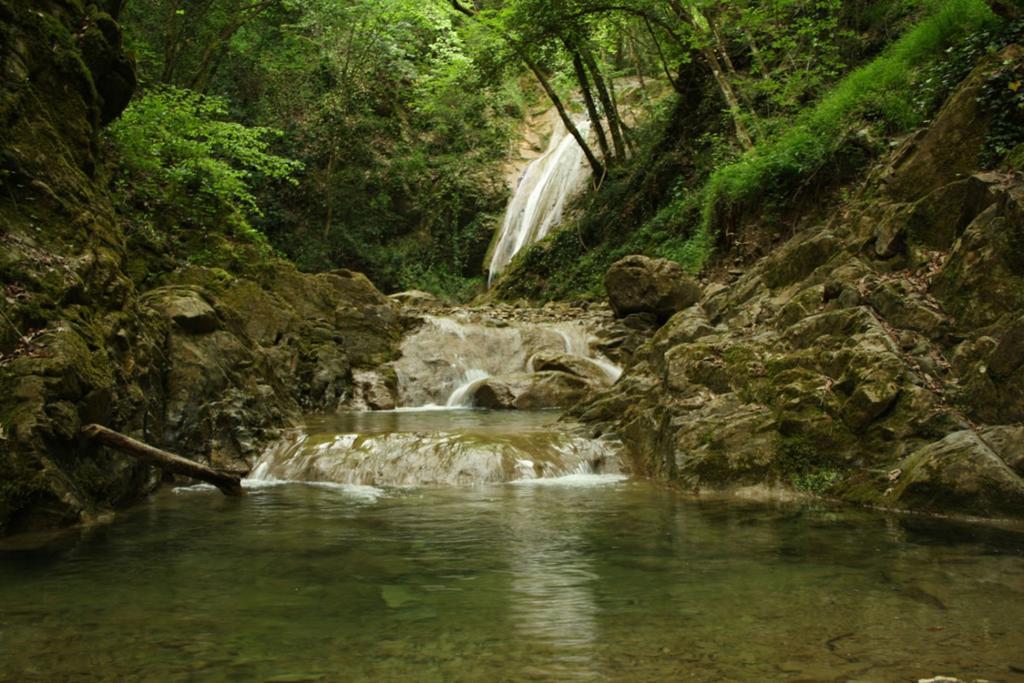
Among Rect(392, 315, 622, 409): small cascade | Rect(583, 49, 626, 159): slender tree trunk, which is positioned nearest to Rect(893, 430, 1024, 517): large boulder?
Rect(392, 315, 622, 409): small cascade

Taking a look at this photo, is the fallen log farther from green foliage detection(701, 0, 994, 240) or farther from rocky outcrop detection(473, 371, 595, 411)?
green foliage detection(701, 0, 994, 240)

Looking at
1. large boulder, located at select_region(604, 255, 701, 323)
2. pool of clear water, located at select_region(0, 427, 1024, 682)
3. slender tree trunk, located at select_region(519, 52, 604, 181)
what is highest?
slender tree trunk, located at select_region(519, 52, 604, 181)

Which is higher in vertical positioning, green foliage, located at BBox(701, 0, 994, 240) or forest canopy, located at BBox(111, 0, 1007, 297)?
forest canopy, located at BBox(111, 0, 1007, 297)

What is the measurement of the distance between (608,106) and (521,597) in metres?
19.3

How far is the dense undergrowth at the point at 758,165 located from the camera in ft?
34.7

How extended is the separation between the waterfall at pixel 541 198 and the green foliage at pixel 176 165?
11754 mm

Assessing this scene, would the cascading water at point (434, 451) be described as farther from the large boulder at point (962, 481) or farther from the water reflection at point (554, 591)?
the large boulder at point (962, 481)

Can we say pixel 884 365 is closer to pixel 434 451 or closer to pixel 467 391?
pixel 434 451

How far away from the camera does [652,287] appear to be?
15.2m

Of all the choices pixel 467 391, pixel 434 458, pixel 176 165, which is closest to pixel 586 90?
pixel 467 391

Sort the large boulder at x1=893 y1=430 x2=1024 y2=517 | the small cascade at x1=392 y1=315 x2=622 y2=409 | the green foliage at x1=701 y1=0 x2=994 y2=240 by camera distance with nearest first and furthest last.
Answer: the large boulder at x1=893 y1=430 x2=1024 y2=517 < the green foliage at x1=701 y1=0 x2=994 y2=240 < the small cascade at x1=392 y1=315 x2=622 y2=409

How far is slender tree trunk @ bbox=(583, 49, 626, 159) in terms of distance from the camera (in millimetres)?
20094

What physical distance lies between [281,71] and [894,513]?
24.5m

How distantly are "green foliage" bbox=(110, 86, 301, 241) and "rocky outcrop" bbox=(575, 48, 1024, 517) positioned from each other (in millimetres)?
8680
